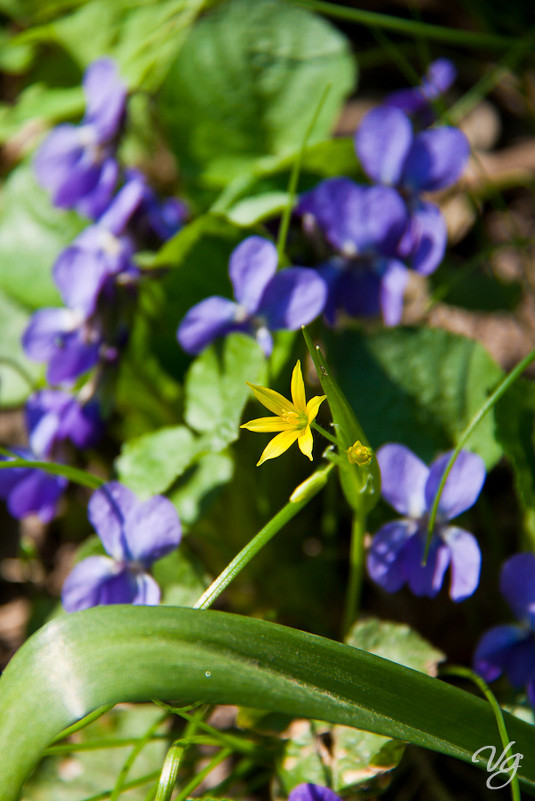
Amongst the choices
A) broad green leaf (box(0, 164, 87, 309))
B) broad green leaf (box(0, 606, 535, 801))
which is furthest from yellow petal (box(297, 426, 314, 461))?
broad green leaf (box(0, 164, 87, 309))

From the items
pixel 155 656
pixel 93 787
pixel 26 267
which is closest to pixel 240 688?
pixel 155 656

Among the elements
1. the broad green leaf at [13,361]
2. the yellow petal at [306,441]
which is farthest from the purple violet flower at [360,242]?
the broad green leaf at [13,361]

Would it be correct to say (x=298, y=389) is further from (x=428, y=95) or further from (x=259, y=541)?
(x=428, y=95)

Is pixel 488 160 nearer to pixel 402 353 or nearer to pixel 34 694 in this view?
pixel 402 353

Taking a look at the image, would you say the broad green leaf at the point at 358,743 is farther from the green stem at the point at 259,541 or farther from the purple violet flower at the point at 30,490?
the purple violet flower at the point at 30,490

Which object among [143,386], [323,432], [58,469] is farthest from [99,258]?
[323,432]
